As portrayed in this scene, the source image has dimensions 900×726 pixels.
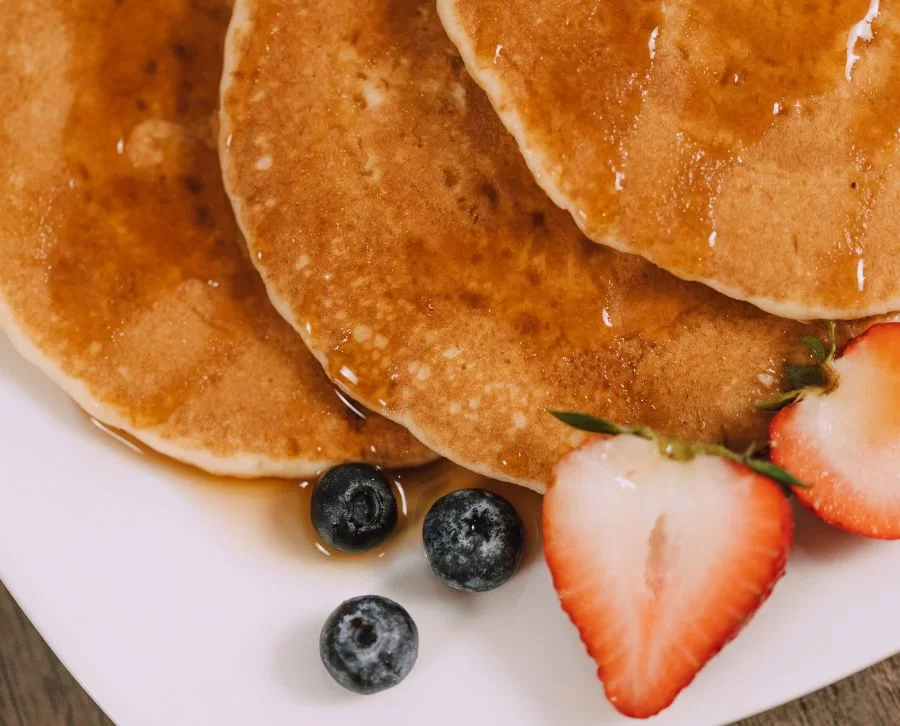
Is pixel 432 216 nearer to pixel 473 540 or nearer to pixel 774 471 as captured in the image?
pixel 473 540

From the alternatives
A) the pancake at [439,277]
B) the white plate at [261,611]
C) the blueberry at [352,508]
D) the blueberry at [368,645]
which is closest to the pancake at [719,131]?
the pancake at [439,277]

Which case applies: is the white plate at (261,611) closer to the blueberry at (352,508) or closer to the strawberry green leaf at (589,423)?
the blueberry at (352,508)

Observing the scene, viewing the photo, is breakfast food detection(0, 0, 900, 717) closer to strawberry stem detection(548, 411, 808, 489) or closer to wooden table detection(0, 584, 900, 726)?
A: strawberry stem detection(548, 411, 808, 489)

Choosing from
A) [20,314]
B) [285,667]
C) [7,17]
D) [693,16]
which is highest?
[7,17]

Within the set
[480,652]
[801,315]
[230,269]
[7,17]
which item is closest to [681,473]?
[801,315]

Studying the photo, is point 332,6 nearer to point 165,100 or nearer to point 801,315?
point 165,100

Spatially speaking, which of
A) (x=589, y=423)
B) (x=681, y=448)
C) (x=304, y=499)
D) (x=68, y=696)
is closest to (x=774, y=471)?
(x=681, y=448)

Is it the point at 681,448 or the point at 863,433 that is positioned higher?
the point at 681,448
